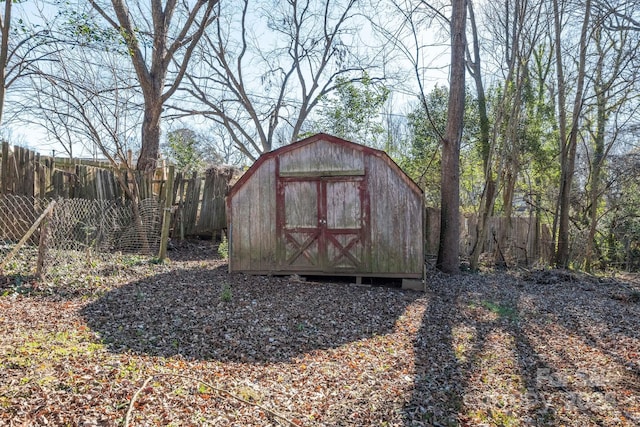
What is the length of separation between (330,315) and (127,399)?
3.52 metres

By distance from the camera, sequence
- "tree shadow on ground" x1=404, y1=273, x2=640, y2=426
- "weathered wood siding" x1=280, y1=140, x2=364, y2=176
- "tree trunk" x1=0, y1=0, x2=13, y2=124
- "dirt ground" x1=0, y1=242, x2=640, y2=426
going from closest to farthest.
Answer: "dirt ground" x1=0, y1=242, x2=640, y2=426 < "tree shadow on ground" x1=404, y1=273, x2=640, y2=426 < "tree trunk" x1=0, y1=0, x2=13, y2=124 < "weathered wood siding" x1=280, y1=140, x2=364, y2=176

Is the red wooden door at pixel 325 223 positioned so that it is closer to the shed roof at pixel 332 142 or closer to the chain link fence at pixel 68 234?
the shed roof at pixel 332 142

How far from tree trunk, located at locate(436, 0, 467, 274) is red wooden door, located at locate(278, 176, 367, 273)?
309 centimetres

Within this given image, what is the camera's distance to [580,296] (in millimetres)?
8516

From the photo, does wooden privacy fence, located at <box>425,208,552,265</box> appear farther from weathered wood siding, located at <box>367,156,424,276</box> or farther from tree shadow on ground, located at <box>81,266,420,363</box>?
tree shadow on ground, located at <box>81,266,420,363</box>

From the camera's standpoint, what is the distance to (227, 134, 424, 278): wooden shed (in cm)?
826

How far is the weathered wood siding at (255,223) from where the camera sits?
8555 millimetres

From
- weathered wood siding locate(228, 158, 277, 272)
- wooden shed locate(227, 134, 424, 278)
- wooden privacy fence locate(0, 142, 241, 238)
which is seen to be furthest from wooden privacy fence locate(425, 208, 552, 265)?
wooden privacy fence locate(0, 142, 241, 238)

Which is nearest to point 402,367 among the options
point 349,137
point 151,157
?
point 151,157

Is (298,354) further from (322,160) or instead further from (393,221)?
(322,160)

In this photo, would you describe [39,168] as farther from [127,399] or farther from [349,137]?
[349,137]

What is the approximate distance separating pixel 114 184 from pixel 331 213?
5.89 m

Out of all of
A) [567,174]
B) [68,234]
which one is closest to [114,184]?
[68,234]

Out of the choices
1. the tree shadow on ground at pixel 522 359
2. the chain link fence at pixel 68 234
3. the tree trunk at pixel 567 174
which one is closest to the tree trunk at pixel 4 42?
the chain link fence at pixel 68 234
